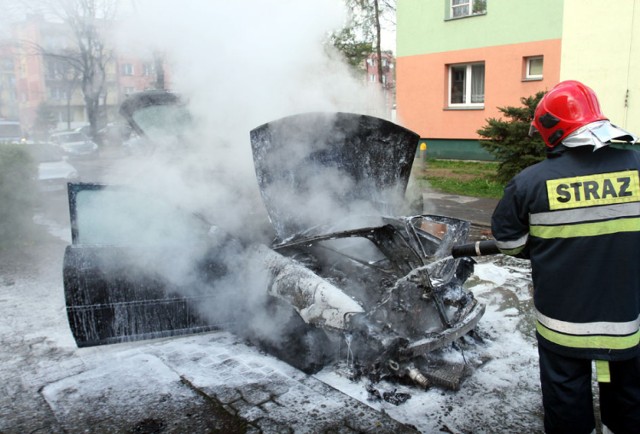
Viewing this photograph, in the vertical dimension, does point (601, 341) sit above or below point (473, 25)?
below

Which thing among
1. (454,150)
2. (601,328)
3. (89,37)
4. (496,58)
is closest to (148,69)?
(89,37)

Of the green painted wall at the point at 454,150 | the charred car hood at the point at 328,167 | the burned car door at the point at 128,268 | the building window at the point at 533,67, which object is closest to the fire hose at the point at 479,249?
the charred car hood at the point at 328,167

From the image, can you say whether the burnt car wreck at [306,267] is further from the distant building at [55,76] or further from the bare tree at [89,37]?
the bare tree at [89,37]

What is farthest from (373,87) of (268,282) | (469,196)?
(469,196)

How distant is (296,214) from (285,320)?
88 centimetres

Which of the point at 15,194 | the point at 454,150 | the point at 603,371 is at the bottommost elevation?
the point at 603,371

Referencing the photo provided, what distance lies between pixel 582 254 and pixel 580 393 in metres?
0.63

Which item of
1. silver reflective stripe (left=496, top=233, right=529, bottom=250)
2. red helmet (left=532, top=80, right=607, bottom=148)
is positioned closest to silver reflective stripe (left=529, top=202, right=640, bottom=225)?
silver reflective stripe (left=496, top=233, right=529, bottom=250)

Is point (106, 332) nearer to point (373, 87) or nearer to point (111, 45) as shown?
point (373, 87)

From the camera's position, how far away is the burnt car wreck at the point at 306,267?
11.3ft

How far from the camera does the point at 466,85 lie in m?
16.8

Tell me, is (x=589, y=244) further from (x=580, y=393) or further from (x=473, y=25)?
(x=473, y=25)

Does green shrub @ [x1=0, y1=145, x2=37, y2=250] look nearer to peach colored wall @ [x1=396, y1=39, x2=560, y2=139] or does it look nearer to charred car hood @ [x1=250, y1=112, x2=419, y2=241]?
charred car hood @ [x1=250, y1=112, x2=419, y2=241]

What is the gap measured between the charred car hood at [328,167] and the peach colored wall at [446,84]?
33.4 ft
